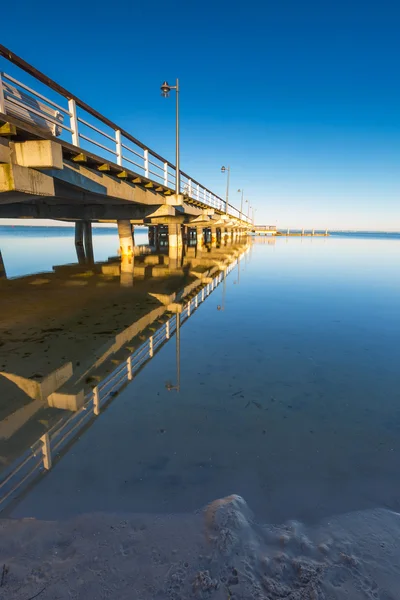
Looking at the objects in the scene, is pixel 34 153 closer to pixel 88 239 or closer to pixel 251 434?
pixel 251 434

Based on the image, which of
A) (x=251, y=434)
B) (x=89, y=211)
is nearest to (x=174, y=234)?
(x=89, y=211)

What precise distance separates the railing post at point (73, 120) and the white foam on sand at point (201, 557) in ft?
28.0

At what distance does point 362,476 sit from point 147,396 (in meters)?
2.69

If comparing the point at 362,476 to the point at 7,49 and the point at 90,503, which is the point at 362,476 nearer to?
the point at 90,503

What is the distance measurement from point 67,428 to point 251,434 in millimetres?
2154

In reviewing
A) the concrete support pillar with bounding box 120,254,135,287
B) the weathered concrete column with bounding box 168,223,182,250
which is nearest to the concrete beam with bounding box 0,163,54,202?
the concrete support pillar with bounding box 120,254,135,287

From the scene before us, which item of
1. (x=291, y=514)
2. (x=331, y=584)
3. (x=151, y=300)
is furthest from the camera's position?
(x=151, y=300)

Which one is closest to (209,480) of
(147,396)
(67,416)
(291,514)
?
(291,514)

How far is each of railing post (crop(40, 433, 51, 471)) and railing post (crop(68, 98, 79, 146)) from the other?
25.1ft

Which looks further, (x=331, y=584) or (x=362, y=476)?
(x=362, y=476)

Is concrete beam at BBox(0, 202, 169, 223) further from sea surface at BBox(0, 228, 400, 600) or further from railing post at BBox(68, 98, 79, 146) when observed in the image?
sea surface at BBox(0, 228, 400, 600)

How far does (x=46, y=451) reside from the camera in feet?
9.55

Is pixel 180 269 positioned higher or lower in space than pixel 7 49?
lower

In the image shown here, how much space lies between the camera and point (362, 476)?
2.67 m
